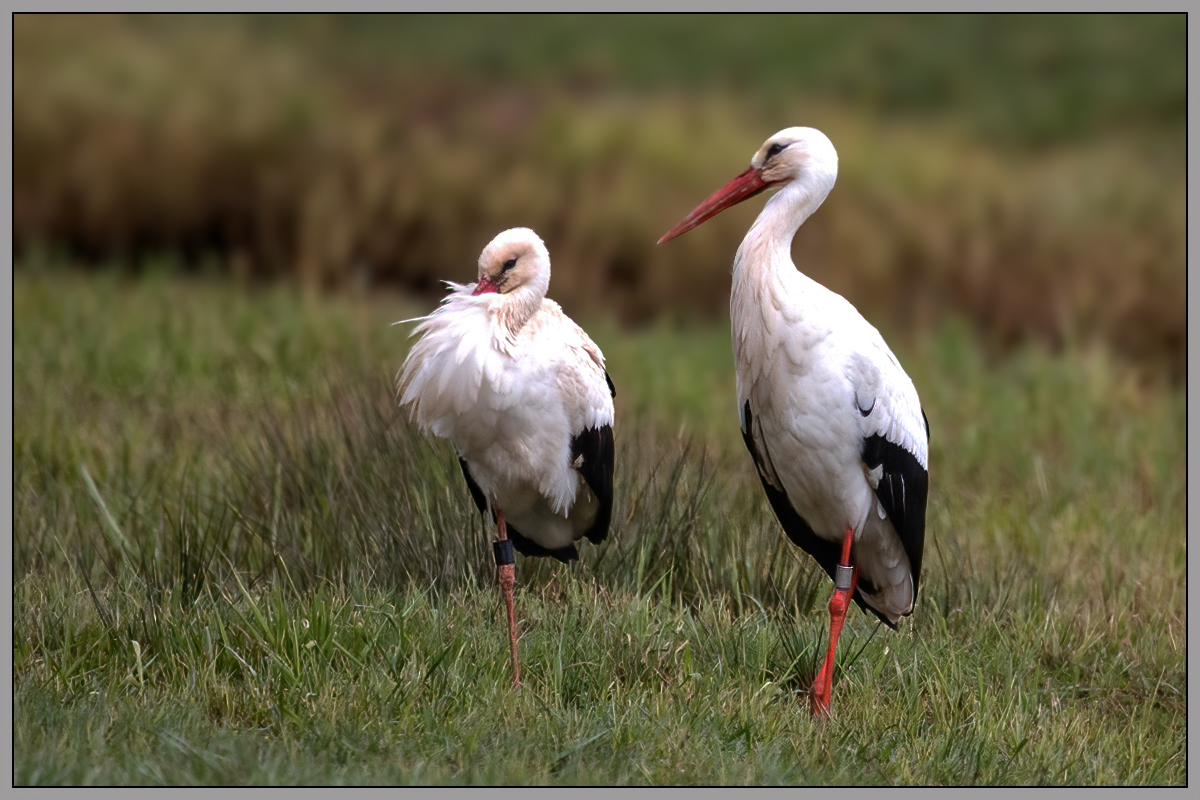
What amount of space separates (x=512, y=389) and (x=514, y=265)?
0.36 m

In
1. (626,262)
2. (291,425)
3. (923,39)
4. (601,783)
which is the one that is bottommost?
(601,783)

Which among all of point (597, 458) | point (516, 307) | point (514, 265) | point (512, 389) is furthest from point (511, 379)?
point (597, 458)

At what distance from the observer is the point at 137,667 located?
403cm

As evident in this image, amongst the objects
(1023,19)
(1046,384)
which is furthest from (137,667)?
(1023,19)

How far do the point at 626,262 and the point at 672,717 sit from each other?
859 cm

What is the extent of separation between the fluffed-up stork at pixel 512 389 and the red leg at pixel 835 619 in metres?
0.77

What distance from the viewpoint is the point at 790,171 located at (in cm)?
427

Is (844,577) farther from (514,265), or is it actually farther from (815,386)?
(514,265)

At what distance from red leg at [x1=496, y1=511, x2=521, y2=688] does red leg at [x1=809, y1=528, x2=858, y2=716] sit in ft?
2.93

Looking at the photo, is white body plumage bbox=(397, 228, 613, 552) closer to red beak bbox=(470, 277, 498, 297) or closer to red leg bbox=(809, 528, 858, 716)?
red beak bbox=(470, 277, 498, 297)

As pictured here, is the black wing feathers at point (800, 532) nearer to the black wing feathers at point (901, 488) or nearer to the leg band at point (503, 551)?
the black wing feathers at point (901, 488)

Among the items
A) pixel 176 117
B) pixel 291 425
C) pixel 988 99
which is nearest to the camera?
pixel 291 425

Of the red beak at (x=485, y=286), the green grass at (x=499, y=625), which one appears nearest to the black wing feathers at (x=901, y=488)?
the green grass at (x=499, y=625)

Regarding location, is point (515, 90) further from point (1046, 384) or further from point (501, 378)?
point (501, 378)
